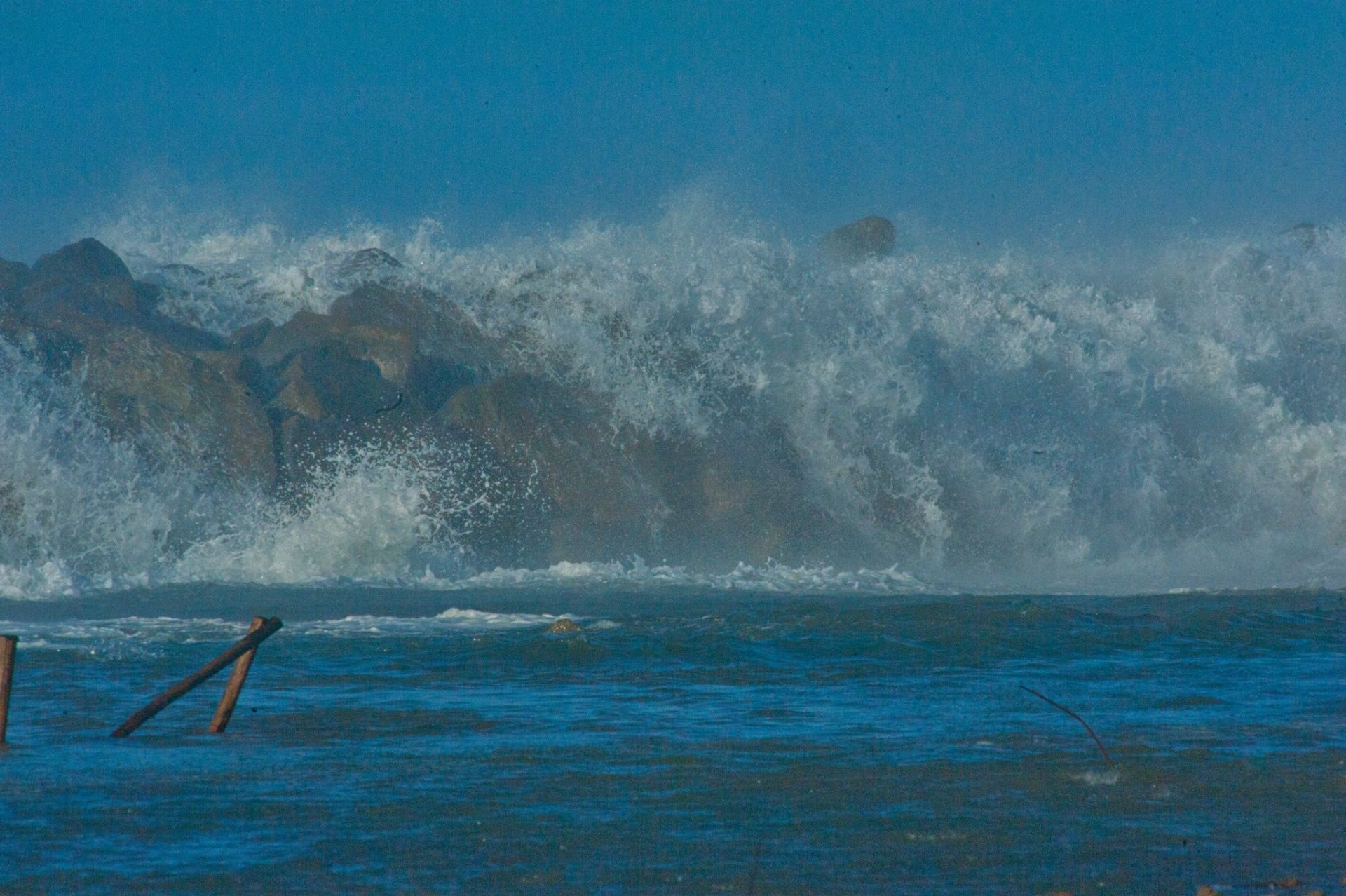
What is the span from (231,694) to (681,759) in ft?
9.34

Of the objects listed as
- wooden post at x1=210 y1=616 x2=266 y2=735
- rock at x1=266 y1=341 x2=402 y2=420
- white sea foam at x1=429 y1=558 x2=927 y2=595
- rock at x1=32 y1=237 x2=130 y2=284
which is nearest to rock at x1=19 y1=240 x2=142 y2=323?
rock at x1=32 y1=237 x2=130 y2=284

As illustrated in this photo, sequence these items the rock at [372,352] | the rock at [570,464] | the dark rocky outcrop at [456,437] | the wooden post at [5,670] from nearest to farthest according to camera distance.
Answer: the wooden post at [5,670] → the dark rocky outcrop at [456,437] → the rock at [570,464] → the rock at [372,352]

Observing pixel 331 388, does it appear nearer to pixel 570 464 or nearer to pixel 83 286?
pixel 570 464

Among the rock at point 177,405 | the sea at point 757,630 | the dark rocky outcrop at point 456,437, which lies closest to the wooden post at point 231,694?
the sea at point 757,630

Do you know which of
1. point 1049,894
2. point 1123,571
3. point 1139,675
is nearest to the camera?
point 1049,894

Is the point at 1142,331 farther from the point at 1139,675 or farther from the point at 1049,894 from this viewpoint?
the point at 1049,894

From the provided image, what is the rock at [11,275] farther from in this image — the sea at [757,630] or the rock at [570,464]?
the rock at [570,464]

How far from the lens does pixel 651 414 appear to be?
2352cm

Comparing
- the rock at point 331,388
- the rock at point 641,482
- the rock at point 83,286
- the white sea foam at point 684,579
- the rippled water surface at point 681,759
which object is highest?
the rock at point 83,286

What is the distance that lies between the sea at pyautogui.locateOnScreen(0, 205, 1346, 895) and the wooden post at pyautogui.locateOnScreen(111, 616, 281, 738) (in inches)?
6.6

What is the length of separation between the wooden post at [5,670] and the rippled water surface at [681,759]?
256 mm

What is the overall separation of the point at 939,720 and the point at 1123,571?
1355 cm

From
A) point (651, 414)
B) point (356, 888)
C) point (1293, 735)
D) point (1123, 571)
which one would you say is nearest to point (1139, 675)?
point (1293, 735)

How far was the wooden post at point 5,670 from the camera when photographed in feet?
26.2
